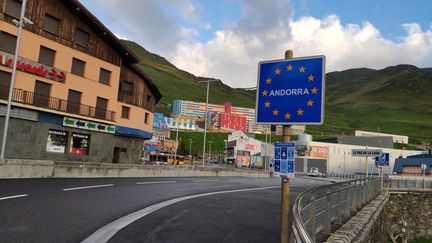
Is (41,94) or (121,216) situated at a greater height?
(41,94)

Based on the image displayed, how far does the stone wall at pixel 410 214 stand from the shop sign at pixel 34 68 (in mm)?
30441

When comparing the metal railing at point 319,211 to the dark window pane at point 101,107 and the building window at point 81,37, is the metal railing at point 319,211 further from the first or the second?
the building window at point 81,37

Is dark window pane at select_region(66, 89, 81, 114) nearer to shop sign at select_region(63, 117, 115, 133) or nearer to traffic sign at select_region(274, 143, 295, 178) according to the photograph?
shop sign at select_region(63, 117, 115, 133)

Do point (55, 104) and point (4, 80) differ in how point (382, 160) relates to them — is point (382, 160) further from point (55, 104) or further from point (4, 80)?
point (4, 80)

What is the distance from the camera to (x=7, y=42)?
27.3 metres

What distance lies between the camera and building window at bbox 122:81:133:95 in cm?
4028

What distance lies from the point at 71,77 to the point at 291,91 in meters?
30.2

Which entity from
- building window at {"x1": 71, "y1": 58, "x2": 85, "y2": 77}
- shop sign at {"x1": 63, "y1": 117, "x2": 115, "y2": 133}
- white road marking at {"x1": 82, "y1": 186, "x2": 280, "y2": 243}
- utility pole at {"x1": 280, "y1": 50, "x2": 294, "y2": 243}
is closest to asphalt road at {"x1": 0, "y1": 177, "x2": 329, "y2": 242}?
white road marking at {"x1": 82, "y1": 186, "x2": 280, "y2": 243}

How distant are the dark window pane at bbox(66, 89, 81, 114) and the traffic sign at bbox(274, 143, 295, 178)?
1152 inches

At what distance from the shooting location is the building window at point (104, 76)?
35312 mm

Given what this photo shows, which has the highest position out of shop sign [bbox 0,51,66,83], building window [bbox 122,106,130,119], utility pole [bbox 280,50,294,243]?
shop sign [bbox 0,51,66,83]

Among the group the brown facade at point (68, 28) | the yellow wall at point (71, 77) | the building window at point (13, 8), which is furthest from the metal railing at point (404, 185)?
the building window at point (13, 8)

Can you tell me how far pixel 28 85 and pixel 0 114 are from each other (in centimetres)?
374

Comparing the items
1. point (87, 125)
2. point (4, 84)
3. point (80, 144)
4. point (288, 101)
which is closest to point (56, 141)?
point (80, 144)
